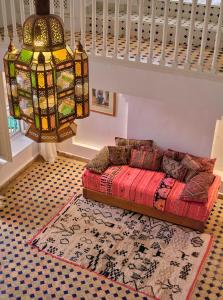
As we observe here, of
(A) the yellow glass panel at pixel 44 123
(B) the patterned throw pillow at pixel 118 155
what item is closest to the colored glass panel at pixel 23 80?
(A) the yellow glass panel at pixel 44 123

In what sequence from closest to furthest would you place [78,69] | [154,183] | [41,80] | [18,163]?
[41,80] < [78,69] < [154,183] < [18,163]

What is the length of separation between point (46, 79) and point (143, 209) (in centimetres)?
509

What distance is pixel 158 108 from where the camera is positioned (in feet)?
25.9

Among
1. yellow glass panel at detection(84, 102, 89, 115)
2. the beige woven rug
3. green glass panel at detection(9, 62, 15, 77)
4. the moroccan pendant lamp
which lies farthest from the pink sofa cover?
green glass panel at detection(9, 62, 15, 77)

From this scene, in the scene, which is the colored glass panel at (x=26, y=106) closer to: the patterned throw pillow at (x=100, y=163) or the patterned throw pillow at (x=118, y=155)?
the patterned throw pillow at (x=100, y=163)

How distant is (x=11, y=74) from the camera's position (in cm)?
308

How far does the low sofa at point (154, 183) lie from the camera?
6.98m

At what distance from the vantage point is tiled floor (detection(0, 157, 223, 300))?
6.01 meters

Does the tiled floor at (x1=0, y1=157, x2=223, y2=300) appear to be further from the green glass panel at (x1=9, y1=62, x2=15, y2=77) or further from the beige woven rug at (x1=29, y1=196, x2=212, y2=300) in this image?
the green glass panel at (x1=9, y1=62, x2=15, y2=77)

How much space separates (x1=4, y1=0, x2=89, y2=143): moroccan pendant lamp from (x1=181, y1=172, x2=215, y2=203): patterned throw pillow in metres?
4.07

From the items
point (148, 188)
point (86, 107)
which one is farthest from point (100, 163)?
point (86, 107)

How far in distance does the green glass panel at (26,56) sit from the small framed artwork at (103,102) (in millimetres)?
5516

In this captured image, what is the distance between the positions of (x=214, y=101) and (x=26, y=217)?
4.17m

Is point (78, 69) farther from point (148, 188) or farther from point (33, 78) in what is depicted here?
point (148, 188)
